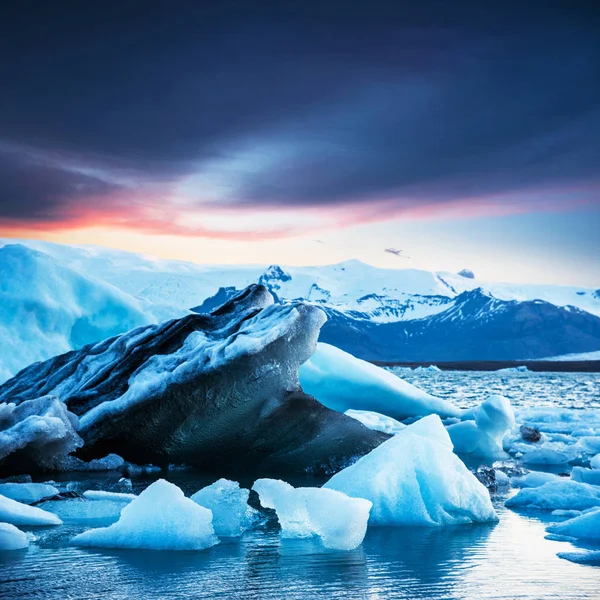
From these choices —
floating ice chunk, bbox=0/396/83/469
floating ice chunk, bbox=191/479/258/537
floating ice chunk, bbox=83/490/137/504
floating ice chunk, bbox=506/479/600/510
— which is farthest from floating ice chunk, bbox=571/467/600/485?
floating ice chunk, bbox=0/396/83/469

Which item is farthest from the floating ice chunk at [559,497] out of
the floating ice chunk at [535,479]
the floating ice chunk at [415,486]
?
the floating ice chunk at [415,486]

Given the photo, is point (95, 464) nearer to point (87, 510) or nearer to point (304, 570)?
point (87, 510)

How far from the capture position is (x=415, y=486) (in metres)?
6.65

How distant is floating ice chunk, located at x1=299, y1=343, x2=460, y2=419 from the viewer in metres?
15.2

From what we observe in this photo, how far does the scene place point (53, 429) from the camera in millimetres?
8562

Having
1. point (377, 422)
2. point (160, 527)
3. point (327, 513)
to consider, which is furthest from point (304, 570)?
point (377, 422)

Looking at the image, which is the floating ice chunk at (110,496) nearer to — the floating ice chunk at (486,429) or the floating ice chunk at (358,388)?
the floating ice chunk at (486,429)

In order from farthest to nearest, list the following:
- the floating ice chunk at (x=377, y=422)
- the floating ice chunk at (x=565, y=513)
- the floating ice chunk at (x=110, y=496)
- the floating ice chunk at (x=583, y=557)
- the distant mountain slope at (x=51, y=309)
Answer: the distant mountain slope at (x=51, y=309), the floating ice chunk at (x=377, y=422), the floating ice chunk at (x=565, y=513), the floating ice chunk at (x=110, y=496), the floating ice chunk at (x=583, y=557)

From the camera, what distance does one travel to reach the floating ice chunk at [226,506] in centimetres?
596

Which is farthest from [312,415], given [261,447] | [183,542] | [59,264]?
[59,264]

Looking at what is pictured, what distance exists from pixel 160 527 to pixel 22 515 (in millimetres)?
1334

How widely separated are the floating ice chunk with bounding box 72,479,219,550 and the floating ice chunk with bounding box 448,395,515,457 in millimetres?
8241

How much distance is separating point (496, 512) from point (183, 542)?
321 cm

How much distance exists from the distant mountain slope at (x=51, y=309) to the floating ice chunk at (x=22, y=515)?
10075 millimetres
